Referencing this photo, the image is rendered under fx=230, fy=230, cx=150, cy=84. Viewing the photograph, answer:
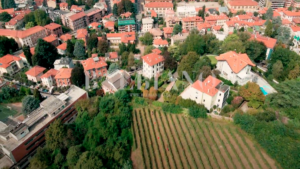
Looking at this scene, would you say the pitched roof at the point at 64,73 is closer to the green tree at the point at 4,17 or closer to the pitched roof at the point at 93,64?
the pitched roof at the point at 93,64

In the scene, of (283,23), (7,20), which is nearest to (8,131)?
(7,20)

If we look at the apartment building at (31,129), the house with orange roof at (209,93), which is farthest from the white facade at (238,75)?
the apartment building at (31,129)

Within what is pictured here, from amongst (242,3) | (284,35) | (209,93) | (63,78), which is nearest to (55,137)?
(63,78)

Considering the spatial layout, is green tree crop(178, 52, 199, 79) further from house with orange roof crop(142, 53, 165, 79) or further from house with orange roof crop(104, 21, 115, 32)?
house with orange roof crop(104, 21, 115, 32)

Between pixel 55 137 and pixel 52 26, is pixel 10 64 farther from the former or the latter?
pixel 55 137

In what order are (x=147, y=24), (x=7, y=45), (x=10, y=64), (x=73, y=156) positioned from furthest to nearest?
(x=147, y=24) < (x=7, y=45) < (x=10, y=64) < (x=73, y=156)

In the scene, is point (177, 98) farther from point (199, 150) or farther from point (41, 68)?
point (41, 68)
